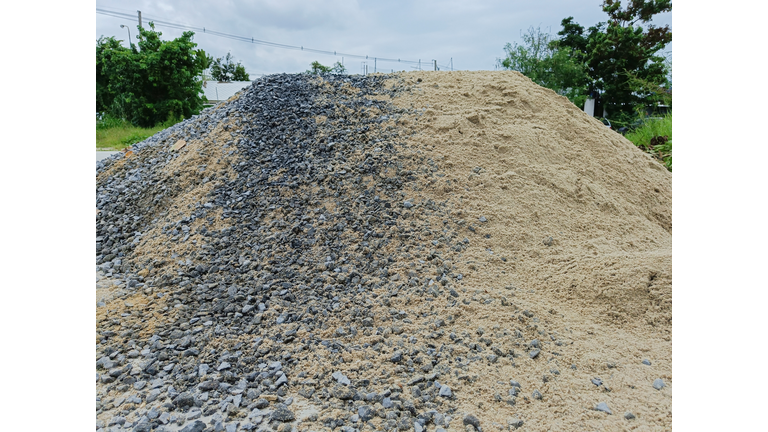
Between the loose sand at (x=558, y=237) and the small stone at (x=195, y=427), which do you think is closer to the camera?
the small stone at (x=195, y=427)

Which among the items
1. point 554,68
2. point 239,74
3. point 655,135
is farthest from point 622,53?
point 239,74

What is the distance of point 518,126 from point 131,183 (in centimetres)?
481

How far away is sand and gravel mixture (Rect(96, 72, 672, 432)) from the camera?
2.28 meters

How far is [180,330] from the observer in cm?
301

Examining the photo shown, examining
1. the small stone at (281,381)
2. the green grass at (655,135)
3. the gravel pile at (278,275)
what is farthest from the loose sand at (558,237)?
the green grass at (655,135)

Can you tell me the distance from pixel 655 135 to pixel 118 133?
16002 mm

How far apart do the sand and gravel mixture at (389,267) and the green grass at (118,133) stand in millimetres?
8681

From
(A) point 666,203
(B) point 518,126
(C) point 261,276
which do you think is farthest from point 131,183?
(A) point 666,203

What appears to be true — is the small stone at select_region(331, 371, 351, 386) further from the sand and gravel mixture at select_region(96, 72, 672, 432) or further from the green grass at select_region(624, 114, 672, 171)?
the green grass at select_region(624, 114, 672, 171)

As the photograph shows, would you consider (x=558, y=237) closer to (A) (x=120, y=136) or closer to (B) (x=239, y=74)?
(A) (x=120, y=136)

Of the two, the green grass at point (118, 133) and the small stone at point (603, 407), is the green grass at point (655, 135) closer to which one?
the small stone at point (603, 407)

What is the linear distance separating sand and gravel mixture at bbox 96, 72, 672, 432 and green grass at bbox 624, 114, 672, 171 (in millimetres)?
2550

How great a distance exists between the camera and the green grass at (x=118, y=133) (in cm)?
1341

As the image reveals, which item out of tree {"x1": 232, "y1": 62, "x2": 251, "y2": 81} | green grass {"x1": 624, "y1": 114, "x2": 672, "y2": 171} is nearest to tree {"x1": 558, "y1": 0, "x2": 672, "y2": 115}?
green grass {"x1": 624, "y1": 114, "x2": 672, "y2": 171}
